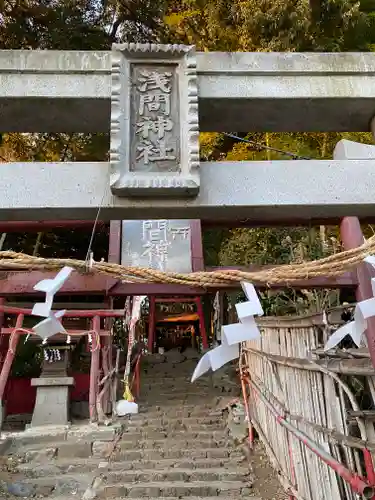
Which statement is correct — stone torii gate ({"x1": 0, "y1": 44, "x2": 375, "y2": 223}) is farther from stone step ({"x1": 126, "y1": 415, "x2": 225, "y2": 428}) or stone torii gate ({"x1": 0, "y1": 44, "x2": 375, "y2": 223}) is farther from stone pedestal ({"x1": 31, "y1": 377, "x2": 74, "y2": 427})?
stone pedestal ({"x1": 31, "y1": 377, "x2": 74, "y2": 427})

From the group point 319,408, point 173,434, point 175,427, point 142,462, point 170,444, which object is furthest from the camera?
point 175,427

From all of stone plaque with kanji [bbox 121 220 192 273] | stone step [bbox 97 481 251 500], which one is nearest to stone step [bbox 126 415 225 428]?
stone step [bbox 97 481 251 500]

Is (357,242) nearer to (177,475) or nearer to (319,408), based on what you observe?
(319,408)

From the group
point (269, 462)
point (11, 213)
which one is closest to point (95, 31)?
point (269, 462)

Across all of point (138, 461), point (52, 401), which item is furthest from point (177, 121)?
point (52, 401)

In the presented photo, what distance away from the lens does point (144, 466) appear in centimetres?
752

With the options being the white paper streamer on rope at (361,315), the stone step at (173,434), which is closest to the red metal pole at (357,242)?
the white paper streamer on rope at (361,315)

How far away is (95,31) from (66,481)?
451 inches

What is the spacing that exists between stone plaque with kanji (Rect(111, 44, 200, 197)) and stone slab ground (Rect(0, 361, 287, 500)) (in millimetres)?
5505

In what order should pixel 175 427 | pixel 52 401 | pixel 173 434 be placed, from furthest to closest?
pixel 52 401 < pixel 175 427 < pixel 173 434

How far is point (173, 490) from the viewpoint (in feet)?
21.6

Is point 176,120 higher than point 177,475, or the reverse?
point 176,120

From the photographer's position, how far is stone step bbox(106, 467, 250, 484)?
698 cm

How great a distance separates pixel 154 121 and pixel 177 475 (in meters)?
6.41
